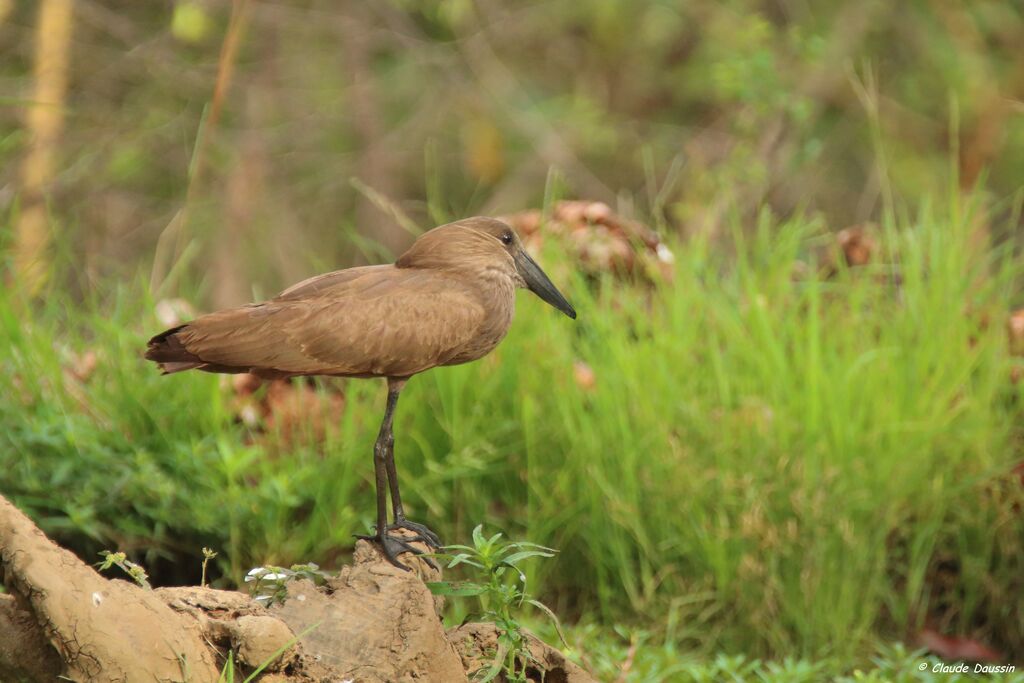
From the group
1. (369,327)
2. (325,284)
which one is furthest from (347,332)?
(325,284)

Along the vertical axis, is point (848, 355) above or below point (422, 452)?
above

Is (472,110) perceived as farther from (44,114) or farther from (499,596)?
(499,596)

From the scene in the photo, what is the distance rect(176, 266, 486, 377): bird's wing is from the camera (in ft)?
10.4

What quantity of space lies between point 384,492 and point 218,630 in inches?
24.3

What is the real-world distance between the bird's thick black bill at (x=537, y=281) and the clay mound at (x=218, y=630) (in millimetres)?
765

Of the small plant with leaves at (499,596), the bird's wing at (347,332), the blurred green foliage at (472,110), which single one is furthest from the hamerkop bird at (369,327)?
the blurred green foliage at (472,110)

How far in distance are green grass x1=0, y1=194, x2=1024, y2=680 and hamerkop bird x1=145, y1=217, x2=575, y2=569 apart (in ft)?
3.95

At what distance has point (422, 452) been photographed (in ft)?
15.7

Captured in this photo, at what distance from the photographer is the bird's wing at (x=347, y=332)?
3.16m

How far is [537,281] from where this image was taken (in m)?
3.51

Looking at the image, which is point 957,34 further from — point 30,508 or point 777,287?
point 30,508

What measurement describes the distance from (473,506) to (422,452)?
26 cm

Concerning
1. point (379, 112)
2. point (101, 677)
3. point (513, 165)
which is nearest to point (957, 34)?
point (513, 165)

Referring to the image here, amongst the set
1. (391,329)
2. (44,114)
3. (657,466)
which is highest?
(391,329)
